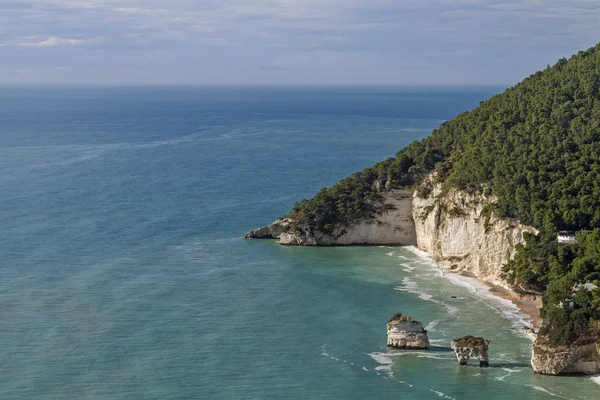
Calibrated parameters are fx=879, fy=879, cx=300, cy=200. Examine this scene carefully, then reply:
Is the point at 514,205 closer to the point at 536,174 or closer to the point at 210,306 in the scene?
the point at 536,174

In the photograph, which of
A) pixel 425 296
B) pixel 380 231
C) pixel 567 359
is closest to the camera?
pixel 567 359

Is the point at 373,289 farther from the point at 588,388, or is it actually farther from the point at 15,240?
the point at 15,240

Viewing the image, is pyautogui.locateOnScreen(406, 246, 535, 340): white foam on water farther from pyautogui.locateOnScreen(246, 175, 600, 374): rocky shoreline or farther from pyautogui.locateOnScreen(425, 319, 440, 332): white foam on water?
pyautogui.locateOnScreen(425, 319, 440, 332): white foam on water

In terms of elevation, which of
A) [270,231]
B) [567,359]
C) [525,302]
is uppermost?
[270,231]

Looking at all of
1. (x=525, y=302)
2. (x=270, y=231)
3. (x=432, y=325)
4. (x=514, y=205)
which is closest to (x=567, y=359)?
(x=432, y=325)

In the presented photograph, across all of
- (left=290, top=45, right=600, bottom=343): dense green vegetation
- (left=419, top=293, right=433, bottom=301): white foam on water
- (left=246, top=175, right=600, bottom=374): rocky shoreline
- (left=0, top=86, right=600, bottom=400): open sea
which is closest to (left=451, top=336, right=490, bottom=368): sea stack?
(left=0, top=86, right=600, bottom=400): open sea

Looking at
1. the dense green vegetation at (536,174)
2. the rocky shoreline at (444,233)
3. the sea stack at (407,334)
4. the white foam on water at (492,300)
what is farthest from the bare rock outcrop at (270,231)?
the sea stack at (407,334)
